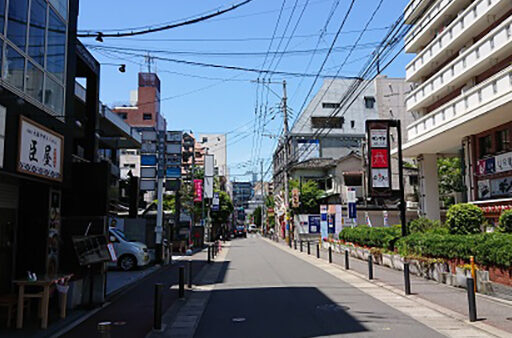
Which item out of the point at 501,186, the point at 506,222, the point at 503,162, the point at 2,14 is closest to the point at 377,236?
the point at 501,186

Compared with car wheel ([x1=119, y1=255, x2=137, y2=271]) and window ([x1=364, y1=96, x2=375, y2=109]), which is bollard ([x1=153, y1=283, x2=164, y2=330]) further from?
window ([x1=364, y1=96, x2=375, y2=109])

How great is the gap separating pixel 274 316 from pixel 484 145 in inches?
771

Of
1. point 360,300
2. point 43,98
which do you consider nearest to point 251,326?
point 360,300

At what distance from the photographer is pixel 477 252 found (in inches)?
514

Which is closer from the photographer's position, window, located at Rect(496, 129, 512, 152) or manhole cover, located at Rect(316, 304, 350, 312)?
manhole cover, located at Rect(316, 304, 350, 312)

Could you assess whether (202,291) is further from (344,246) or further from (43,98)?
(344,246)

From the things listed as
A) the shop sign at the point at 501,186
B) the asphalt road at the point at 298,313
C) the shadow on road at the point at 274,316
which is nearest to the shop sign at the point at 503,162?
the shop sign at the point at 501,186

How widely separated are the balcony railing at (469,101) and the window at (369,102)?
37.3 metres

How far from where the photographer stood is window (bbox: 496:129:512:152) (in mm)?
22289

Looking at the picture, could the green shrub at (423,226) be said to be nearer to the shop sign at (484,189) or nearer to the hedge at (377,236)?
the hedge at (377,236)

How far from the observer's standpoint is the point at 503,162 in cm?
2225

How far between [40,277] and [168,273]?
1004cm

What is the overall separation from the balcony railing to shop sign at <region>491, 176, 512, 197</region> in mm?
3775

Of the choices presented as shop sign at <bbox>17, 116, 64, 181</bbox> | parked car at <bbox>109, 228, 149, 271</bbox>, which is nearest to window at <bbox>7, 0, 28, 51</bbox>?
shop sign at <bbox>17, 116, 64, 181</bbox>
